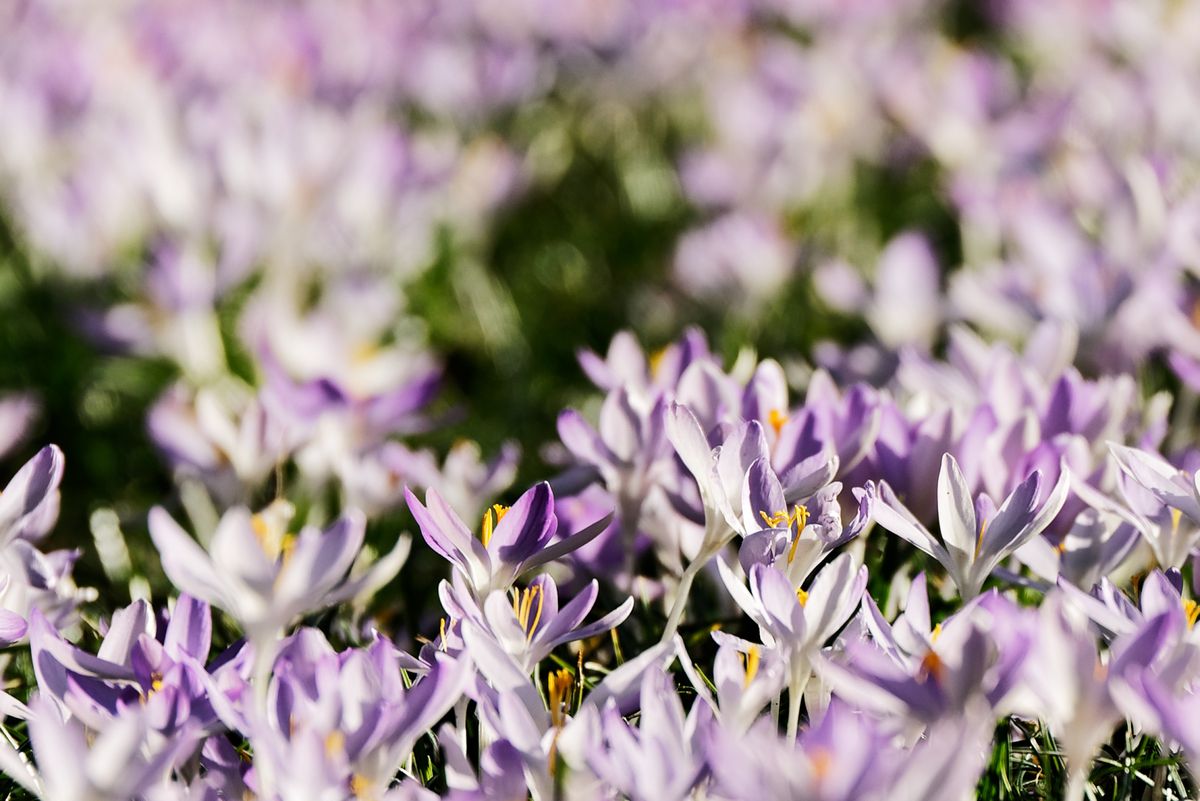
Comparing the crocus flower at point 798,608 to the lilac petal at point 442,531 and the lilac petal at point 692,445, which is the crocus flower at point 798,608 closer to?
the lilac petal at point 692,445

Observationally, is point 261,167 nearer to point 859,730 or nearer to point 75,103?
point 75,103

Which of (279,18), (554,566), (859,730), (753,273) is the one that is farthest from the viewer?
(279,18)

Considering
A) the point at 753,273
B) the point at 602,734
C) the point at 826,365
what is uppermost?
the point at 602,734

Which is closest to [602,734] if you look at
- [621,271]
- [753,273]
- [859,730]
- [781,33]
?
[859,730]

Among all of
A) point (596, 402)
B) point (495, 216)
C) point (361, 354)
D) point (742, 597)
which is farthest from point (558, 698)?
point (495, 216)

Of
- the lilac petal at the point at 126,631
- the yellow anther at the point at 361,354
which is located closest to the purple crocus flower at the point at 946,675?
the lilac petal at the point at 126,631

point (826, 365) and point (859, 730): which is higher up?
point (859, 730)

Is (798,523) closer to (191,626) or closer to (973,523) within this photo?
(973,523)
